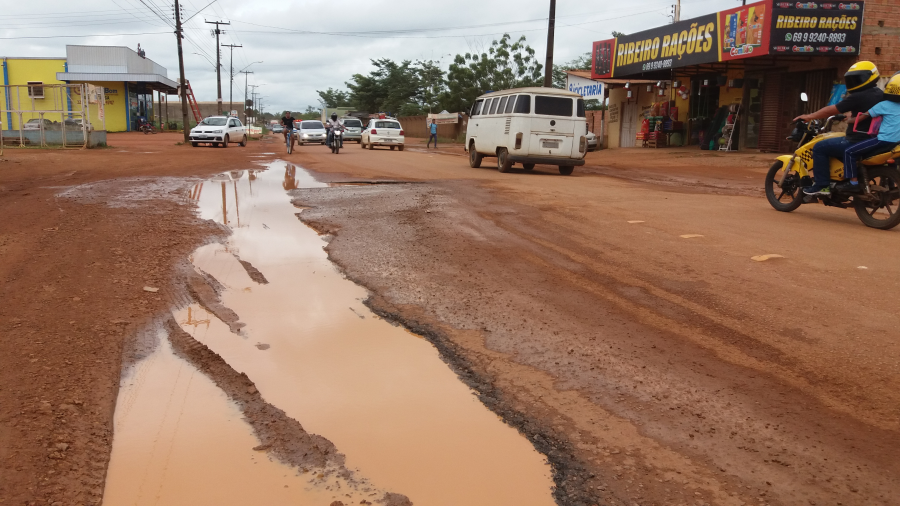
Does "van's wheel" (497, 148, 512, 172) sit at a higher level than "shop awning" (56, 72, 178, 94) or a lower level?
lower

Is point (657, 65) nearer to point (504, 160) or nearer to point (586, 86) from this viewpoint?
point (504, 160)

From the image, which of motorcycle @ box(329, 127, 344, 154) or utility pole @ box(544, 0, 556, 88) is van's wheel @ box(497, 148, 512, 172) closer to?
utility pole @ box(544, 0, 556, 88)

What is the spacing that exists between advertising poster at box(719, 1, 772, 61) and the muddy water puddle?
1761cm

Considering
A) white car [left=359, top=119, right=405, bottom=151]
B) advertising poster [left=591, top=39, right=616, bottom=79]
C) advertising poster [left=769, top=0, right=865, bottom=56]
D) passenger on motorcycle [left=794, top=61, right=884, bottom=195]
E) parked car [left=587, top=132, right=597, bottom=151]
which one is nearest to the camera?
passenger on motorcycle [left=794, top=61, right=884, bottom=195]

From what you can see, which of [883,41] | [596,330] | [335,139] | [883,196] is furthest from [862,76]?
[335,139]

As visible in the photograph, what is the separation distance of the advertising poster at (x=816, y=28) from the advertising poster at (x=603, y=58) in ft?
30.7

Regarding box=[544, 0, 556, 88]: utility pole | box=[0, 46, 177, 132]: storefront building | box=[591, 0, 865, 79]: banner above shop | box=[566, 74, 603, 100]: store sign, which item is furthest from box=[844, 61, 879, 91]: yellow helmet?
box=[0, 46, 177, 132]: storefront building

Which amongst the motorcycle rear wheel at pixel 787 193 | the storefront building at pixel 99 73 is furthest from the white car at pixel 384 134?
the storefront building at pixel 99 73

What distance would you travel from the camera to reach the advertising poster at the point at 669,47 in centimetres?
2214

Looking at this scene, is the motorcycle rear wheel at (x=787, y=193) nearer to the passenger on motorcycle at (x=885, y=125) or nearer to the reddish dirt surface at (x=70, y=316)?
the passenger on motorcycle at (x=885, y=125)

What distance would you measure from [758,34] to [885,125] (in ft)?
44.7

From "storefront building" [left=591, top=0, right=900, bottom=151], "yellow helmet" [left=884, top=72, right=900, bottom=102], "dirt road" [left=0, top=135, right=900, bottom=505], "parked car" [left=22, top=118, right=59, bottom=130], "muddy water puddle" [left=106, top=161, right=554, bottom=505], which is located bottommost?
"muddy water puddle" [left=106, top=161, right=554, bottom=505]

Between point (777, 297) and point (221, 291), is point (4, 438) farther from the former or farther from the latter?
point (777, 297)

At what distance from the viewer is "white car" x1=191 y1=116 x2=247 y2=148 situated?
1251 inches
